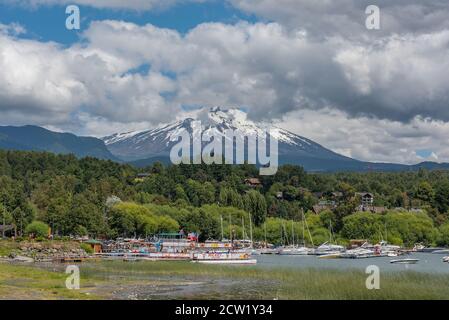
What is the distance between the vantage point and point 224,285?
52812 mm

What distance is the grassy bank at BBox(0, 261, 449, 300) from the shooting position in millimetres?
41625

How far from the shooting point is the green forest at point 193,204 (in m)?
121

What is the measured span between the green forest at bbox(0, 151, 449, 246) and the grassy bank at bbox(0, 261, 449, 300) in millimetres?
58642

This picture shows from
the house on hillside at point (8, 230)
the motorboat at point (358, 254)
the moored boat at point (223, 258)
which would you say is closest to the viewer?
the moored boat at point (223, 258)

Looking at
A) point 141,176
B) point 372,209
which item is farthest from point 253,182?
point 372,209

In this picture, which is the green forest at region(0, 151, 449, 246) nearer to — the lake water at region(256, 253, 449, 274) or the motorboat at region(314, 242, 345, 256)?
the motorboat at region(314, 242, 345, 256)

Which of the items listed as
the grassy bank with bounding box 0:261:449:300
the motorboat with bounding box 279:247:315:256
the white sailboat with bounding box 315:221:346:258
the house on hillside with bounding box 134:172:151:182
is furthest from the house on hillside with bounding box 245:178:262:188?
the grassy bank with bounding box 0:261:449:300

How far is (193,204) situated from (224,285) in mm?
110092

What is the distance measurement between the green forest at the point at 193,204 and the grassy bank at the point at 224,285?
58.6 metres

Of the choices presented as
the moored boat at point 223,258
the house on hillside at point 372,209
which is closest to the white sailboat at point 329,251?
the moored boat at point 223,258

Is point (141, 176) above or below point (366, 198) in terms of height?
above

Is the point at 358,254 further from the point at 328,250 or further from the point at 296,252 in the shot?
the point at 296,252

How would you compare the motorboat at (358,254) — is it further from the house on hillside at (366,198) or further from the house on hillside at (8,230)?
the house on hillside at (366,198)
